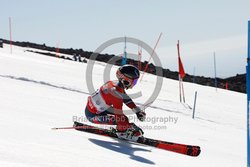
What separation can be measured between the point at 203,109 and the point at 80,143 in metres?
9.67

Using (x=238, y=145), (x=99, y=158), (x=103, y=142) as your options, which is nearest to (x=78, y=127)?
(x=103, y=142)

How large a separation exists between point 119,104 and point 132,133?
664mm

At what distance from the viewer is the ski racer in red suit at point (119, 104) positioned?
6.38 metres

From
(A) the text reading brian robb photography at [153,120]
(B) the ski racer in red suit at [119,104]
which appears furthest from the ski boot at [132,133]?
(A) the text reading brian robb photography at [153,120]

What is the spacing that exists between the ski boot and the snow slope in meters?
0.15

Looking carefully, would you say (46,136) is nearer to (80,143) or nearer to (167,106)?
(80,143)

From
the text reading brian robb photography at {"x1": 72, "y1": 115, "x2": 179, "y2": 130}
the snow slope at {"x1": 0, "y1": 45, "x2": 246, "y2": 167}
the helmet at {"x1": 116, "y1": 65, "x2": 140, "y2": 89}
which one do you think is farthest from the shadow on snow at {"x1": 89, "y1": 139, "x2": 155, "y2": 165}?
the helmet at {"x1": 116, "y1": 65, "x2": 140, "y2": 89}

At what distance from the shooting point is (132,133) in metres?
6.51

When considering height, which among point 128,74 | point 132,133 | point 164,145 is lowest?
point 164,145

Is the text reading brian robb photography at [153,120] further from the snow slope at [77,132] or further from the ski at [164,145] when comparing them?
the ski at [164,145]

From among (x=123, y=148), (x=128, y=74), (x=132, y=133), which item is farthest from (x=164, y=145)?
(x=128, y=74)

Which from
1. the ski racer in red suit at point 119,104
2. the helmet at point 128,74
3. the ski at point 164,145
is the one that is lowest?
the ski at point 164,145

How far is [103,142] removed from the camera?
622cm

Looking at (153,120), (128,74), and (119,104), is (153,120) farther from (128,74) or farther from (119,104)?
(128,74)
